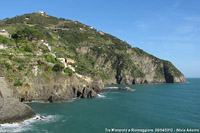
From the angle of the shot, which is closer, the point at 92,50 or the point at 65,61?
the point at 65,61

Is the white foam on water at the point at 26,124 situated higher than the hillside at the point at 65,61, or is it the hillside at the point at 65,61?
the hillside at the point at 65,61

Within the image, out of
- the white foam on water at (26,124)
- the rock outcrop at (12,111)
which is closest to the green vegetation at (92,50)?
the rock outcrop at (12,111)

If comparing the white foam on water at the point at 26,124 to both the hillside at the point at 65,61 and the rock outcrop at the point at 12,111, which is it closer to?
the rock outcrop at the point at 12,111

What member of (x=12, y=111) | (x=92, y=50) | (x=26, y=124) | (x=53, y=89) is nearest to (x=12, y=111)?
(x=12, y=111)

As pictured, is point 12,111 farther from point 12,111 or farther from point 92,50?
point 92,50

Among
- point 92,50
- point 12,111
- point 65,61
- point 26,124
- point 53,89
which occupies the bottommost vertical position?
point 26,124

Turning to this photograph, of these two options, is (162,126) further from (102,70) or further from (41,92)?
(102,70)

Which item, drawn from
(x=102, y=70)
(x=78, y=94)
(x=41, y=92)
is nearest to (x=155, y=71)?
(x=102, y=70)
